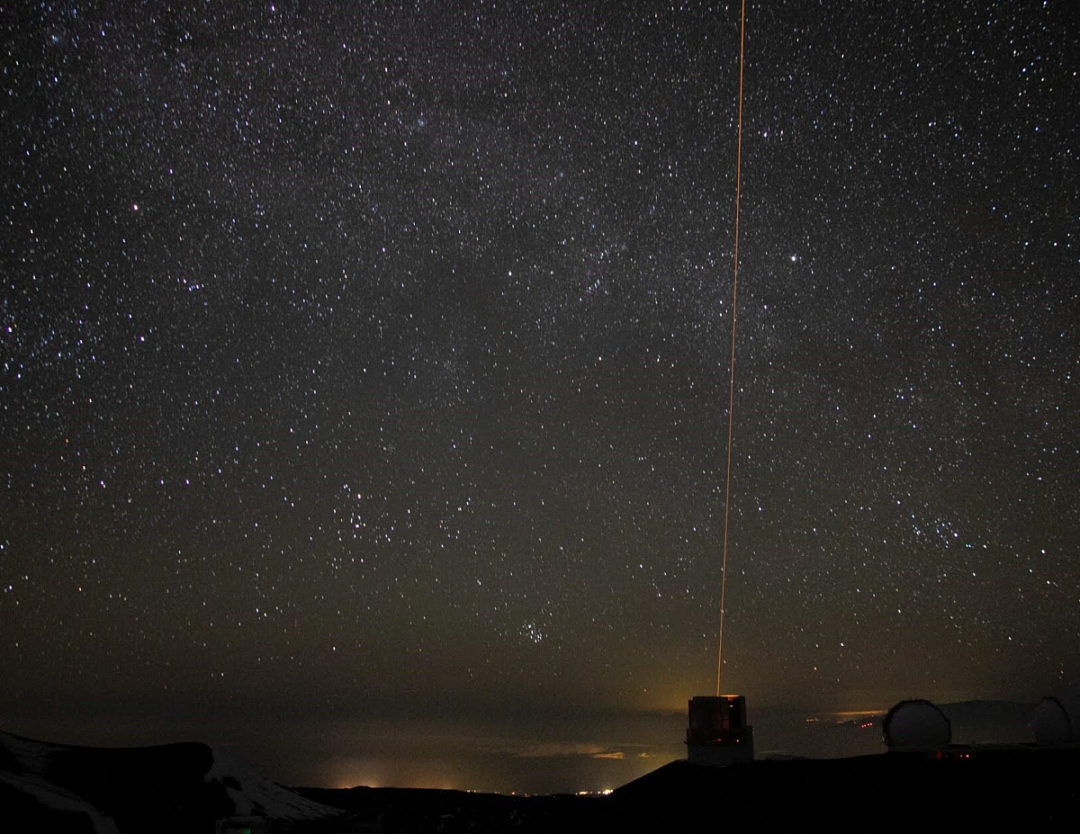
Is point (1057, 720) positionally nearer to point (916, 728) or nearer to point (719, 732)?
point (916, 728)

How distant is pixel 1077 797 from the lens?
2070 cm

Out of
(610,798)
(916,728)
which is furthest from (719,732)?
(916,728)

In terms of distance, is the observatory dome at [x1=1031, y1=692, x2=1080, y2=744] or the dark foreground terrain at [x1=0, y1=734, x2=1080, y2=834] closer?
the dark foreground terrain at [x1=0, y1=734, x2=1080, y2=834]

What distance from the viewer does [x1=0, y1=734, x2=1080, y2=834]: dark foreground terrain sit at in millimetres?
21875

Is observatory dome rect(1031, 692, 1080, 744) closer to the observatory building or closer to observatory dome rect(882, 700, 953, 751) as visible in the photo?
observatory dome rect(882, 700, 953, 751)

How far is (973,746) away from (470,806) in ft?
102

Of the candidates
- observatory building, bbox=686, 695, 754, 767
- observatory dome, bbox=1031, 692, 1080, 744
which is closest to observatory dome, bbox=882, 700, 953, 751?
observatory dome, bbox=1031, 692, 1080, 744

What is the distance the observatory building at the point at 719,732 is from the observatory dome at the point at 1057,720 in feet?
35.1

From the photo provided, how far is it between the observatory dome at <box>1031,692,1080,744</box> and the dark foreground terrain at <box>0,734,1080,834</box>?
88.3 inches

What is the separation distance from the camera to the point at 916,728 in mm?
31469

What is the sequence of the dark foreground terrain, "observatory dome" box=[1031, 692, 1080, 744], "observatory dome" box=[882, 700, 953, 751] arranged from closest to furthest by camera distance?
1. the dark foreground terrain
2. "observatory dome" box=[1031, 692, 1080, 744]
3. "observatory dome" box=[882, 700, 953, 751]

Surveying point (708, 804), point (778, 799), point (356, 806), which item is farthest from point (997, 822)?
point (356, 806)

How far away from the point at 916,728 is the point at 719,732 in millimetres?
7290

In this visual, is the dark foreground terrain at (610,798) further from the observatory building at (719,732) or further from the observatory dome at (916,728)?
the observatory dome at (916,728)
